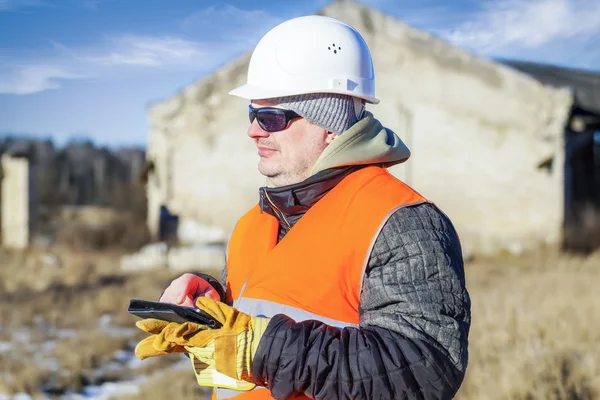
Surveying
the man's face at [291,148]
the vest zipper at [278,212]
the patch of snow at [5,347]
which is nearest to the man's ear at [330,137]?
the man's face at [291,148]

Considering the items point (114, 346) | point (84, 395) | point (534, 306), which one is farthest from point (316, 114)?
point (534, 306)

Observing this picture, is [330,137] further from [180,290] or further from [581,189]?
[581,189]

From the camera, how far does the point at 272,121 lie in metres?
2.12

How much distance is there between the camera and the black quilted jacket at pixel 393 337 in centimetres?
173

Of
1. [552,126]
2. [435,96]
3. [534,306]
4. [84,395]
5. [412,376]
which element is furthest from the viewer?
[435,96]

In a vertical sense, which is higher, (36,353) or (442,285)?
(442,285)

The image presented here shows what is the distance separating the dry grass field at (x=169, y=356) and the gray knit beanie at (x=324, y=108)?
129 inches

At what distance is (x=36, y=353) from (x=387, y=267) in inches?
243

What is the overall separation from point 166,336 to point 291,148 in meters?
0.72

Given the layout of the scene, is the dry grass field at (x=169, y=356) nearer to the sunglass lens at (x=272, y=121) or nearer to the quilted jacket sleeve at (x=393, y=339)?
→ the quilted jacket sleeve at (x=393, y=339)

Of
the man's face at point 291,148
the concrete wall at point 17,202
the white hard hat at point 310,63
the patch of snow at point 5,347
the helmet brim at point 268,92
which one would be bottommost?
the patch of snow at point 5,347

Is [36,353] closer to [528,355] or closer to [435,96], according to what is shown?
[528,355]

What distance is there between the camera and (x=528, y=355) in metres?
5.35

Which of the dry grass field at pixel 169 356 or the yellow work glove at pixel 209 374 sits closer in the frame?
the yellow work glove at pixel 209 374
